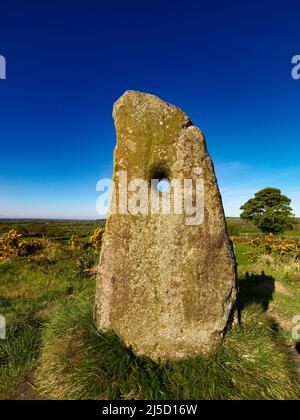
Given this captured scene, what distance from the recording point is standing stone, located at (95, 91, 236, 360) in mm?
4055

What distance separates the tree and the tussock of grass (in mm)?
43081

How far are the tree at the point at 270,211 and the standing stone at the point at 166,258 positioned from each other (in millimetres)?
43147

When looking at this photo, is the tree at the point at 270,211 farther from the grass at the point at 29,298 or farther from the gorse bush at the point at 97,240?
the grass at the point at 29,298

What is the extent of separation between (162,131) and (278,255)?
1439cm

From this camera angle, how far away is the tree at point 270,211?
43344 millimetres

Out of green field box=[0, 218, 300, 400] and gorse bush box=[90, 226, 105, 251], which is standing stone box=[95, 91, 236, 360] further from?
gorse bush box=[90, 226, 105, 251]

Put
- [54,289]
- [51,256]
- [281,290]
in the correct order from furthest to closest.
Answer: [51,256], [281,290], [54,289]

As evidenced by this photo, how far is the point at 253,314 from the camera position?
494cm

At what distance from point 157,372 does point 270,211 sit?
150 feet

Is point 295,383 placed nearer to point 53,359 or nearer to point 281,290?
point 53,359

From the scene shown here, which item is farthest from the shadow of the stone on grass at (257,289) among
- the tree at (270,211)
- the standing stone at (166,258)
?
the tree at (270,211)

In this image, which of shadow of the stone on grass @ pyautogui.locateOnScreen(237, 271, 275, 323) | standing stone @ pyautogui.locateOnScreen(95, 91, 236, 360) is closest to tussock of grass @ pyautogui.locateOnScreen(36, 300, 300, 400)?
standing stone @ pyautogui.locateOnScreen(95, 91, 236, 360)

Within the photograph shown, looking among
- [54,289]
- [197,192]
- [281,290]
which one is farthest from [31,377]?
[281,290]

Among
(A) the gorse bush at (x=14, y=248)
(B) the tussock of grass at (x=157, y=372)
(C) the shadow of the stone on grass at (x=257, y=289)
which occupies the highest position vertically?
(A) the gorse bush at (x=14, y=248)
